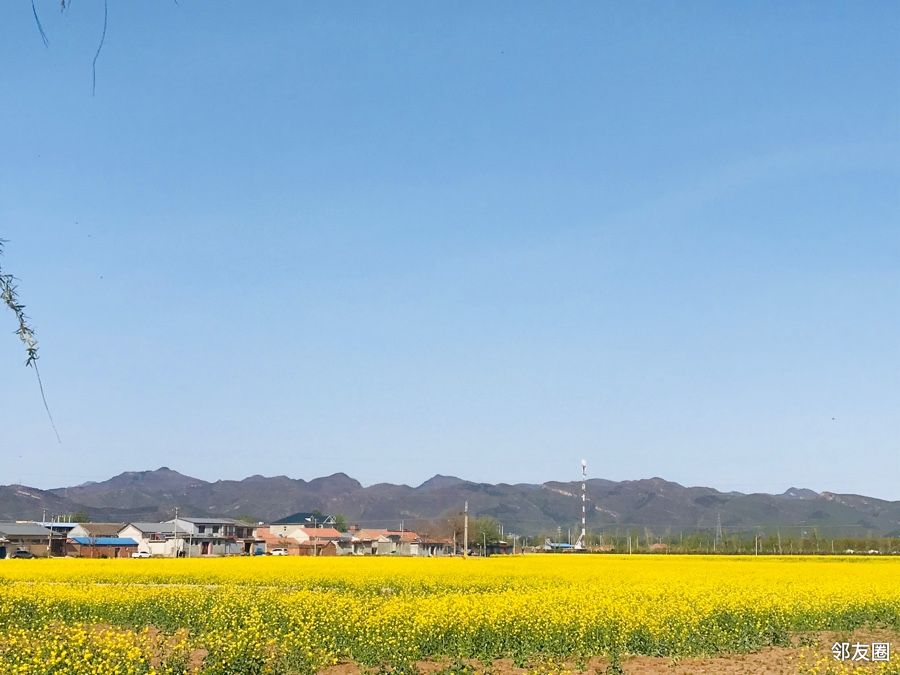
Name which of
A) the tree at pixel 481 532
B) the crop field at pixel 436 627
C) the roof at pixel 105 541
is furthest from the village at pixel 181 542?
the crop field at pixel 436 627

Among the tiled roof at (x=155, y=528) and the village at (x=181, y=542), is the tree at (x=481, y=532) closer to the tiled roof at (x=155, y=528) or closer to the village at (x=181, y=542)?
the village at (x=181, y=542)

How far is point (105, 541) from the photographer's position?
127 meters

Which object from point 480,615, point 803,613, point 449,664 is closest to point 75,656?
point 449,664

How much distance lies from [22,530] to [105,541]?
12.8 metres

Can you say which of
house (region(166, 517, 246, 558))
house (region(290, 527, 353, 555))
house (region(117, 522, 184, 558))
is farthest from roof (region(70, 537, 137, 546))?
house (region(290, 527, 353, 555))

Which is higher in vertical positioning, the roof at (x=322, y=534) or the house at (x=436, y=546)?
the roof at (x=322, y=534)

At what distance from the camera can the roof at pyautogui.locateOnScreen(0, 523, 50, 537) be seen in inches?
4493

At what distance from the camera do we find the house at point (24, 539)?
358ft

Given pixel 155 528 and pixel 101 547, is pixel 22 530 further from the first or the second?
pixel 155 528

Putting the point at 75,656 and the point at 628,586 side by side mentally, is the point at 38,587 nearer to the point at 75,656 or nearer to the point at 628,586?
the point at 75,656

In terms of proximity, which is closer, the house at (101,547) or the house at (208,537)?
the house at (101,547)

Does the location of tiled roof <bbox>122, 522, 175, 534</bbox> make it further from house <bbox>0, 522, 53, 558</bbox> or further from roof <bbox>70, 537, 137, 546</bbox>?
house <bbox>0, 522, 53, 558</bbox>

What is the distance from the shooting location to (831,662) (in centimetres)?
1870

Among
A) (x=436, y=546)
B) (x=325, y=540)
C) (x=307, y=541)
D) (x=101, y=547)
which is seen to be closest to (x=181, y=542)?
(x=101, y=547)
